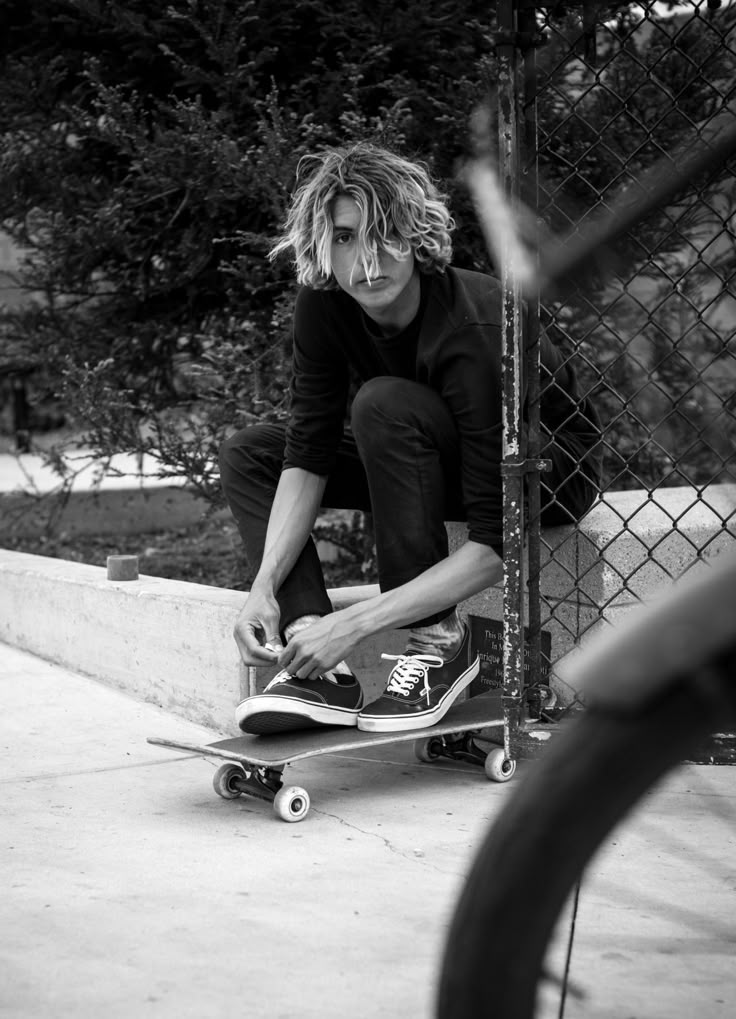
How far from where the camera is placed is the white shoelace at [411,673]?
2.59m

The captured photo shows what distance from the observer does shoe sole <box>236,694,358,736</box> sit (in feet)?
8.14

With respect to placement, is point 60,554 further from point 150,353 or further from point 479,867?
point 479,867

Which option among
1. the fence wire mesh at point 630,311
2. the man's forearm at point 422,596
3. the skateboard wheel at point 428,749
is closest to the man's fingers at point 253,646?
the man's forearm at point 422,596

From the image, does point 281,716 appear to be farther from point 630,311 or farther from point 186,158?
point 186,158

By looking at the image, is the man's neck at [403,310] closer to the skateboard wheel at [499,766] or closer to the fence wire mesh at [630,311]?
the fence wire mesh at [630,311]

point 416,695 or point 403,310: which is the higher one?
point 403,310

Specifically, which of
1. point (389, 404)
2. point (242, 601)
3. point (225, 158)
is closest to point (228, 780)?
point (242, 601)

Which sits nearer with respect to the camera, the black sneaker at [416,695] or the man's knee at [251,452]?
the black sneaker at [416,695]

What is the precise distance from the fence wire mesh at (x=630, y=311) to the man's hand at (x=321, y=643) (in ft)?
1.67

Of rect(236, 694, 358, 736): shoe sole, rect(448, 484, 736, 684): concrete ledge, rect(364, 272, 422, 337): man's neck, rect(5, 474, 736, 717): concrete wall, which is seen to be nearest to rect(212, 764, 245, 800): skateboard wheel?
rect(236, 694, 358, 736): shoe sole

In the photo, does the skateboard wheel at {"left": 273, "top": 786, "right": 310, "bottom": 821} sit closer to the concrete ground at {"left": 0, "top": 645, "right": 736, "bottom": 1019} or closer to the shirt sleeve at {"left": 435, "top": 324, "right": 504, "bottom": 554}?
the concrete ground at {"left": 0, "top": 645, "right": 736, "bottom": 1019}

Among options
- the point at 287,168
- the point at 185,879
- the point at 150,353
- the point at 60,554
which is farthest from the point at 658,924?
the point at 60,554

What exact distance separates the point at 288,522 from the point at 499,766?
2.39ft

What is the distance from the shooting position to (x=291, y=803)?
2447mm
